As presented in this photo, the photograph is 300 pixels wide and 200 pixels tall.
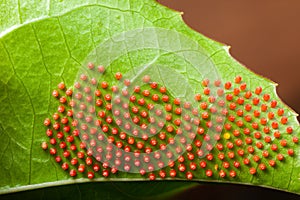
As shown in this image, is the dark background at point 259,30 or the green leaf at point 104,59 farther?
the dark background at point 259,30

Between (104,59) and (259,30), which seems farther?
(259,30)

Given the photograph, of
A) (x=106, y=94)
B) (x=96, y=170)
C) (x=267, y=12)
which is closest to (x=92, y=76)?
(x=106, y=94)

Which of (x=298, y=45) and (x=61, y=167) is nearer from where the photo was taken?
(x=61, y=167)

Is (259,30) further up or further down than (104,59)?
further up

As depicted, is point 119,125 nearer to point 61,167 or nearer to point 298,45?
point 61,167
